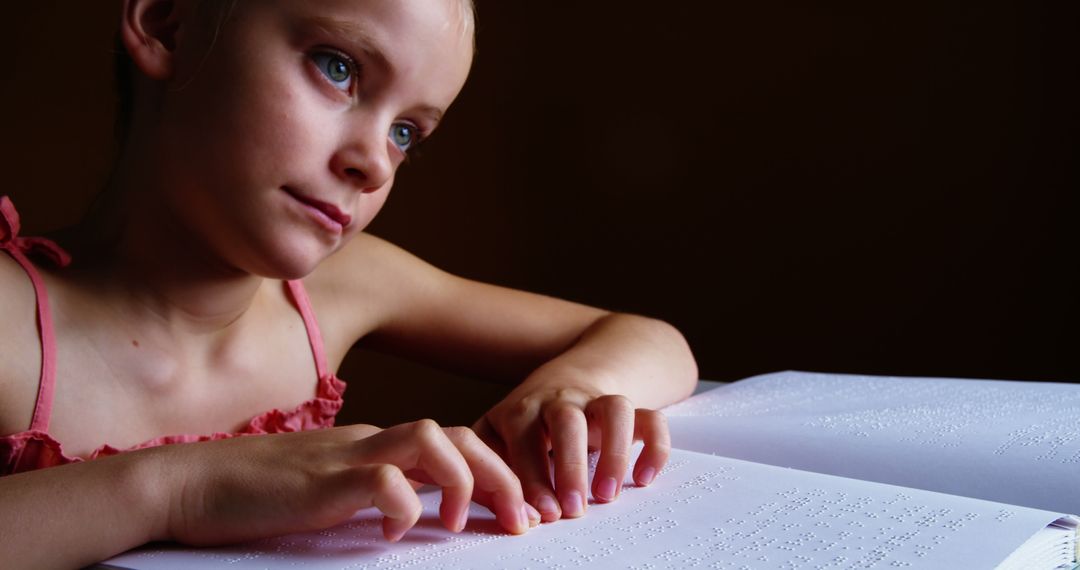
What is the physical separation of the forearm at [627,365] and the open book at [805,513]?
0.08 m

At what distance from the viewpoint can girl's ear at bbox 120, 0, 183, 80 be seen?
0.73 meters

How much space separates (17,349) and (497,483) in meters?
0.36

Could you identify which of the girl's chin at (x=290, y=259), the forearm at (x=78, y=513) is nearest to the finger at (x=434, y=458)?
the forearm at (x=78, y=513)

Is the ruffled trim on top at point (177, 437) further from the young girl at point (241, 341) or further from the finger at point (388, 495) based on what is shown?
the finger at point (388, 495)

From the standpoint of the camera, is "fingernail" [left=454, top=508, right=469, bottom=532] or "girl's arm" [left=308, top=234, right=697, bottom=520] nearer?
"fingernail" [left=454, top=508, right=469, bottom=532]

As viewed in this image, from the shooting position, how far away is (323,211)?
0.70 meters

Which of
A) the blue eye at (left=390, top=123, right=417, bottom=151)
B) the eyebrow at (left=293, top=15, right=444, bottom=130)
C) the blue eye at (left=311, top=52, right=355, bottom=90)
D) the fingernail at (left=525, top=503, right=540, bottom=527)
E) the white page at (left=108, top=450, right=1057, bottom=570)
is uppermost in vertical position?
the eyebrow at (left=293, top=15, right=444, bottom=130)

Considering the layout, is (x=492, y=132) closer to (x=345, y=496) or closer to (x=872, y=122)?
(x=872, y=122)

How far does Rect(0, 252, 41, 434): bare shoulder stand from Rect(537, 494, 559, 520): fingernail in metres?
0.37

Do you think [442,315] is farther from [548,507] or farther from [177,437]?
[548,507]

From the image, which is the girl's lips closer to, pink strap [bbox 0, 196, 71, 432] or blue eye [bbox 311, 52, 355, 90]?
blue eye [bbox 311, 52, 355, 90]

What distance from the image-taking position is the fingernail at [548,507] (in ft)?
1.78

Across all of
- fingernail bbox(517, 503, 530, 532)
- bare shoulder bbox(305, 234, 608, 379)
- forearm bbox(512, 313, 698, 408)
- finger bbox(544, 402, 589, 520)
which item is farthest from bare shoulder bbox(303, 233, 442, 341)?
fingernail bbox(517, 503, 530, 532)

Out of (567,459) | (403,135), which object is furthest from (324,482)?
(403,135)
